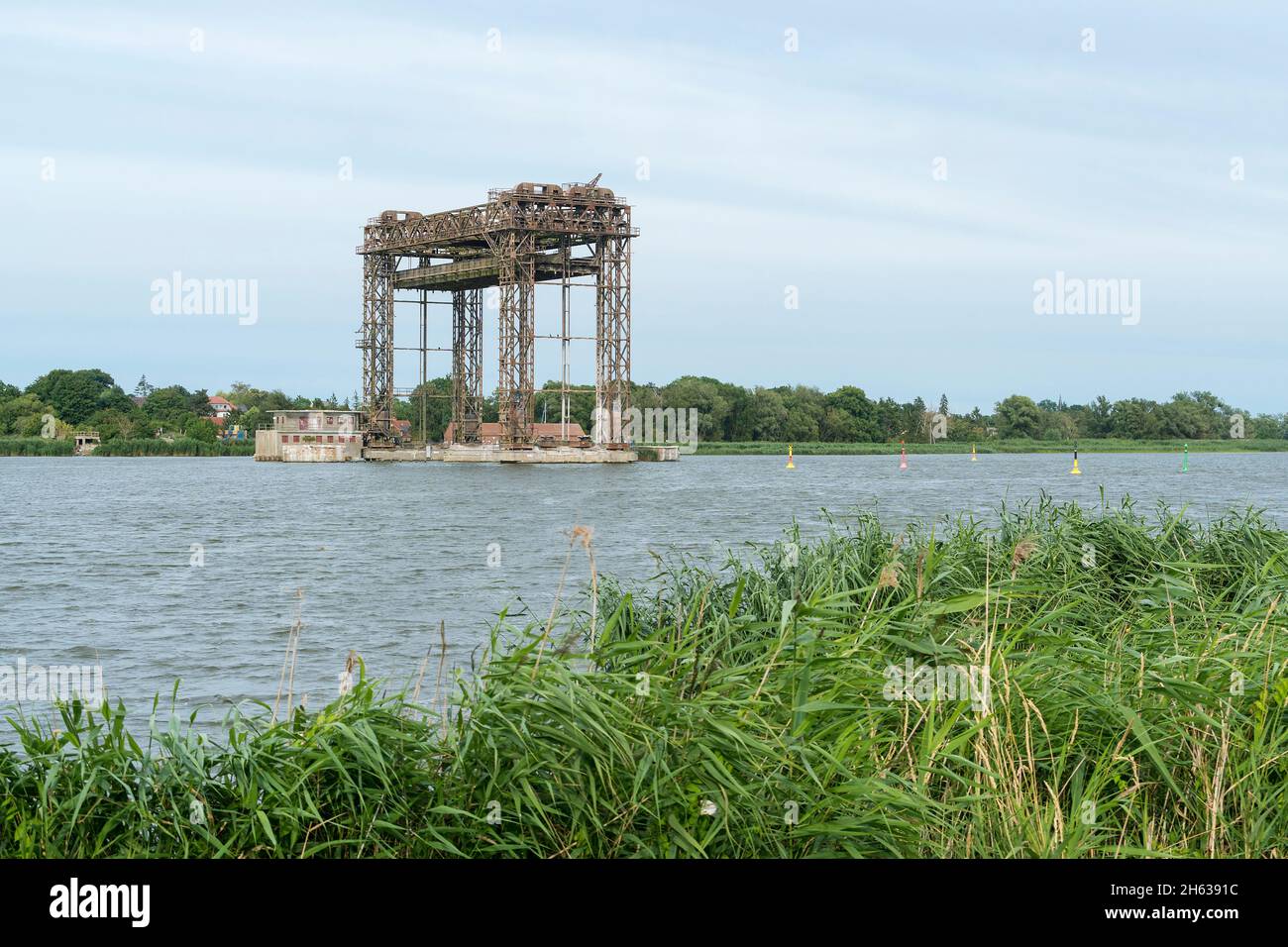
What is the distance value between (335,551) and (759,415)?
103 m

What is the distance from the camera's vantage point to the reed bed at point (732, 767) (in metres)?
4.95

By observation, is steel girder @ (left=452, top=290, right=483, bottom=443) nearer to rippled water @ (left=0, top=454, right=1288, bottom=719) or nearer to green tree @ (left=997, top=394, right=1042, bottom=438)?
rippled water @ (left=0, top=454, right=1288, bottom=719)

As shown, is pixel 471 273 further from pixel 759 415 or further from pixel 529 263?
pixel 759 415

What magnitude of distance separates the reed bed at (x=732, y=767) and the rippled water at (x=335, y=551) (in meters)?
4.34

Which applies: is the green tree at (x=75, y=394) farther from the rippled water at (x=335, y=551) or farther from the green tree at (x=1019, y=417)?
the green tree at (x=1019, y=417)

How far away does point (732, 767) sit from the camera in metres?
5.09

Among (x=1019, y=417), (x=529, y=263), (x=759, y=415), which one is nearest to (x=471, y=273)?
(x=529, y=263)

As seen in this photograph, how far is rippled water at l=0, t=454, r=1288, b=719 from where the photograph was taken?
588 inches

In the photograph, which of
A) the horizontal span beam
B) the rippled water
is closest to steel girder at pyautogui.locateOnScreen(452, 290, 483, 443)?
the horizontal span beam

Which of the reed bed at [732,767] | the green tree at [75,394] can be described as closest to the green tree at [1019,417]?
the green tree at [75,394]

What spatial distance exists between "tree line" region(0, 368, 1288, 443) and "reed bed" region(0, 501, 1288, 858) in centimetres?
11403
